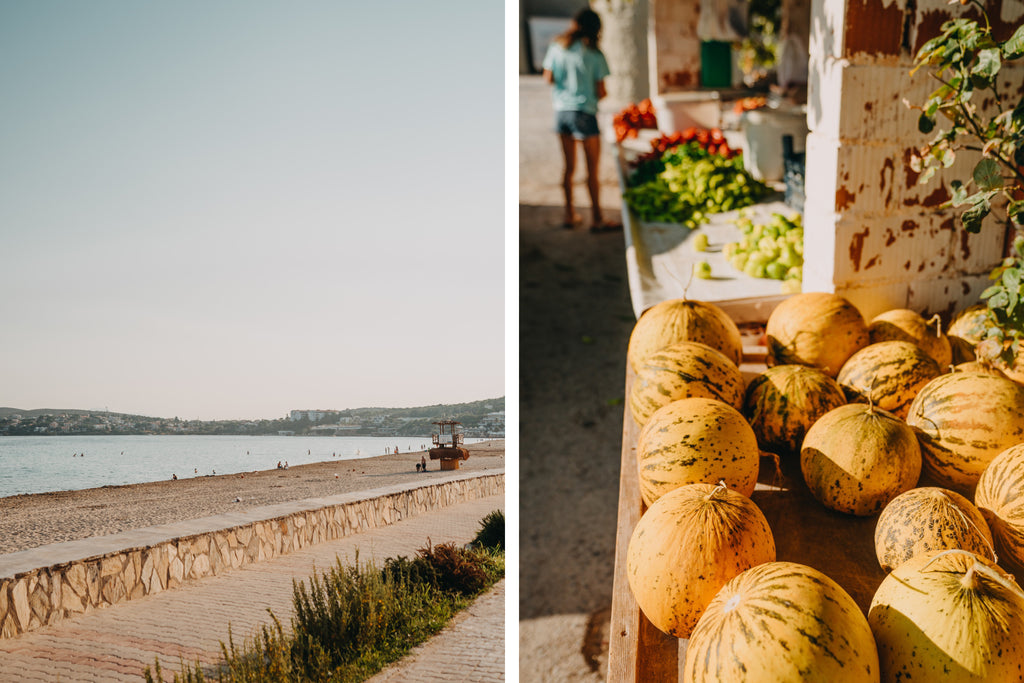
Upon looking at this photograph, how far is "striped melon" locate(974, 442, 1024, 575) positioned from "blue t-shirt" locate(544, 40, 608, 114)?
181 inches

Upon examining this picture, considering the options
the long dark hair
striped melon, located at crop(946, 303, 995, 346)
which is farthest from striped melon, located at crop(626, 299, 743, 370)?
the long dark hair

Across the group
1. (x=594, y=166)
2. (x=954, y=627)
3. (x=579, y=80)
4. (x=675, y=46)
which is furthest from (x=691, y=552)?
(x=675, y=46)

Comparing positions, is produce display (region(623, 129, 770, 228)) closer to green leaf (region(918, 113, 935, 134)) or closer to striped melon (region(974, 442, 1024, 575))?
green leaf (region(918, 113, 935, 134))

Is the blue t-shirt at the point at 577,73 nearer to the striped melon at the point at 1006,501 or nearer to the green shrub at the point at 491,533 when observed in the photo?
the green shrub at the point at 491,533

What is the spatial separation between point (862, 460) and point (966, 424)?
9.6 inches

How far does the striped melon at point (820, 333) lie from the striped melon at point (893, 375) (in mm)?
137

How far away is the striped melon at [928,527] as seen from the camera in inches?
43.8

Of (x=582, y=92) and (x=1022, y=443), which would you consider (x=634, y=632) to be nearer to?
(x=1022, y=443)

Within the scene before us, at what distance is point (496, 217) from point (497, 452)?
0.82 m

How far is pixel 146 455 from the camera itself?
6.45 feet

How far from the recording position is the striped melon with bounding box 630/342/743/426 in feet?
5.30

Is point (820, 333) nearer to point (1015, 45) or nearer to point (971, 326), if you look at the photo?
point (971, 326)

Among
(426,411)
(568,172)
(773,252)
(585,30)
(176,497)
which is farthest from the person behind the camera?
(568,172)

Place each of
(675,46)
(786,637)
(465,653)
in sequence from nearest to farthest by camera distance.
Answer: (786,637) → (465,653) → (675,46)
